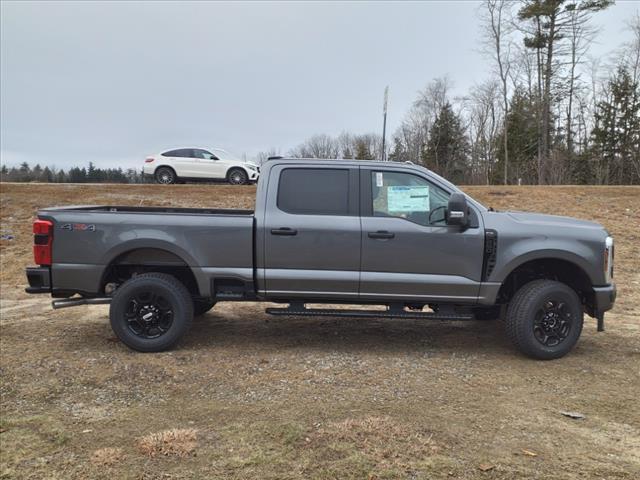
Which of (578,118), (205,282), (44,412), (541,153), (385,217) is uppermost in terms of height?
(578,118)

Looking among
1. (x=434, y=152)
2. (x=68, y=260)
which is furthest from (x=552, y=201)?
(x=434, y=152)

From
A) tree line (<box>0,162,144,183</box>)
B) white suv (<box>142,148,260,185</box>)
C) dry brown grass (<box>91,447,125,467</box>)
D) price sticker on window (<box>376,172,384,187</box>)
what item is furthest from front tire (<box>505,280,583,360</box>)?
tree line (<box>0,162,144,183</box>)

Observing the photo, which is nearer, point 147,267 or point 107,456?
point 107,456

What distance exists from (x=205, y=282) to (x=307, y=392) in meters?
Answer: 1.68

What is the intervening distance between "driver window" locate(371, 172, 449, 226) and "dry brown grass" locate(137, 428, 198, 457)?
9.08 feet

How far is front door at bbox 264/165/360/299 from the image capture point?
16.8 ft

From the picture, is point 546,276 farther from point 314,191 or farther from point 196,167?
point 196,167

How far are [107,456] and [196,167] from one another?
51.7 feet

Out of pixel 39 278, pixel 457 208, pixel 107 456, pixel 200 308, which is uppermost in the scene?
pixel 457 208

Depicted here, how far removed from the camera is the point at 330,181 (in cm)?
532

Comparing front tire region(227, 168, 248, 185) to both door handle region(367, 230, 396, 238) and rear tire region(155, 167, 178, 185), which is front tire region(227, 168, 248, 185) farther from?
door handle region(367, 230, 396, 238)

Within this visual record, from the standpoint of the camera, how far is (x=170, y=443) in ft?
11.0

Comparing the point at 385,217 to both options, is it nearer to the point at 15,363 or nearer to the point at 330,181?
the point at 330,181

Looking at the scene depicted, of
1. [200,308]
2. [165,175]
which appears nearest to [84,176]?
[165,175]
